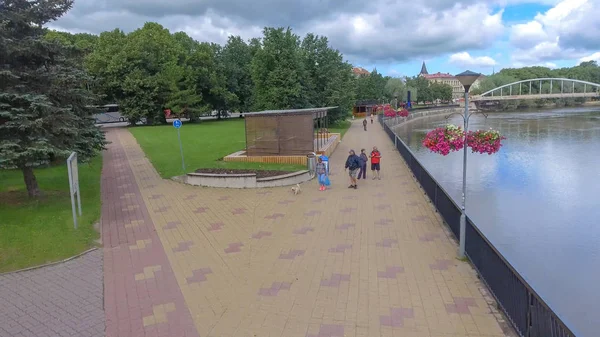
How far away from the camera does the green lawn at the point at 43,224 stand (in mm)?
8423

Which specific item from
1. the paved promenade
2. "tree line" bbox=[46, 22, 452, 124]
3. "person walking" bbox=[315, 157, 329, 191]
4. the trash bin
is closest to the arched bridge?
"tree line" bbox=[46, 22, 452, 124]

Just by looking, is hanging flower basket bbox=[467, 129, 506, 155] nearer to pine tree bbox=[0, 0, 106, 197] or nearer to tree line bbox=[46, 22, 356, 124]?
pine tree bbox=[0, 0, 106, 197]

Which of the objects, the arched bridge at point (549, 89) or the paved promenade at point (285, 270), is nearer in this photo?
the paved promenade at point (285, 270)

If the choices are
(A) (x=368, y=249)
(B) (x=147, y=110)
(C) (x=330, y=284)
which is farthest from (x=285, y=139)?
(B) (x=147, y=110)

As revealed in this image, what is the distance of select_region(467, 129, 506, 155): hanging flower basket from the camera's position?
8703 mm

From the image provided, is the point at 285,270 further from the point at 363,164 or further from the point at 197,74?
the point at 197,74

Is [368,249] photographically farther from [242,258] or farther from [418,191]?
[418,191]

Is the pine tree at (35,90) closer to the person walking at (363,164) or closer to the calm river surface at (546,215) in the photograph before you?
the person walking at (363,164)

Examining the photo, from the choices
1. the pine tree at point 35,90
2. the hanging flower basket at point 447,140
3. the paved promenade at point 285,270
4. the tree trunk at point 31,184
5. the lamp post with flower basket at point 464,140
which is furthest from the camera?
the tree trunk at point 31,184

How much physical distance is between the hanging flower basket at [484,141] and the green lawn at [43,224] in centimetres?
860

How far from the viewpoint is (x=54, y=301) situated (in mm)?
6566

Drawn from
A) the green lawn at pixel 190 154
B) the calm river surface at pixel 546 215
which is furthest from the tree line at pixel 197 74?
the calm river surface at pixel 546 215

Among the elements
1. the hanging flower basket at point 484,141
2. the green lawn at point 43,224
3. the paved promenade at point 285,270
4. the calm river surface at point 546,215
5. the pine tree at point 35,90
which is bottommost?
the calm river surface at point 546,215

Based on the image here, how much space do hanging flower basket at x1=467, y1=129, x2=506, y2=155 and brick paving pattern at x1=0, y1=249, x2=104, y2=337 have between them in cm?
766
